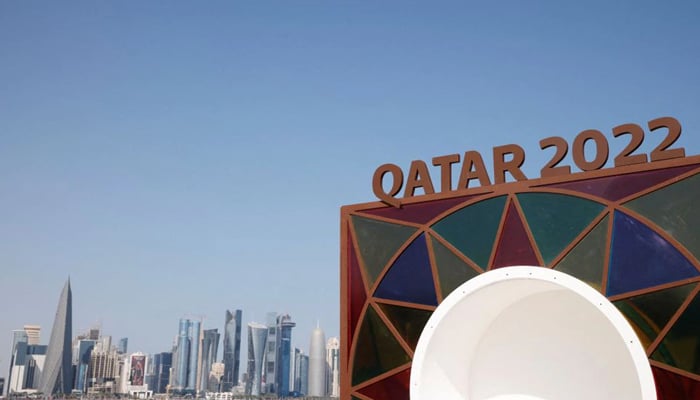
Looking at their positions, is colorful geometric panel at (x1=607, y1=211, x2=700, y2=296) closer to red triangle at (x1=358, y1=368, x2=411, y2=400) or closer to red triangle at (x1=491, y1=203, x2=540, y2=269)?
red triangle at (x1=491, y1=203, x2=540, y2=269)

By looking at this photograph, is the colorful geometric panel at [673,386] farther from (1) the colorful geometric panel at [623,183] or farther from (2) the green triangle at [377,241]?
(2) the green triangle at [377,241]

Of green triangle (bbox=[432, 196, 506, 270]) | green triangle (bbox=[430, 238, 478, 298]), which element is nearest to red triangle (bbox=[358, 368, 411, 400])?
green triangle (bbox=[430, 238, 478, 298])

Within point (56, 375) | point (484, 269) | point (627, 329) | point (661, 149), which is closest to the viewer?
point (627, 329)

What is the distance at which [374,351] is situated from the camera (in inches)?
596

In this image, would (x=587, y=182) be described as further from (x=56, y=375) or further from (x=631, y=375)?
(x=56, y=375)

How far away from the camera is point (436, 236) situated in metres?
14.9

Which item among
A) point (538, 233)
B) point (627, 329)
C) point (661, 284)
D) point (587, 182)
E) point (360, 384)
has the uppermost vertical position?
point (587, 182)

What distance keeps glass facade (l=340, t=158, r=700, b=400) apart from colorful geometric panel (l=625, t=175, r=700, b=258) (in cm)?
2

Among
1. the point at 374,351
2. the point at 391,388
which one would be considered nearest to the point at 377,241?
the point at 374,351

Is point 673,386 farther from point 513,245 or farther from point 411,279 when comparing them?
point 411,279

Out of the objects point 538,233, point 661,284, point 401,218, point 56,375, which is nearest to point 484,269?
point 538,233

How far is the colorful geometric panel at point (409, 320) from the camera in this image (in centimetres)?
1460

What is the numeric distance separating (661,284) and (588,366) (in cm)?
376

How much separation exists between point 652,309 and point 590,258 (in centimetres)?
138
